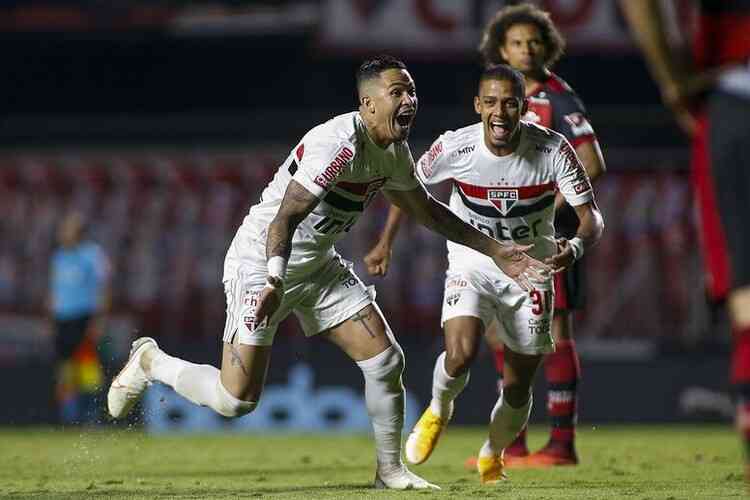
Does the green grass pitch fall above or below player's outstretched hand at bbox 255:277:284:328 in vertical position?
below

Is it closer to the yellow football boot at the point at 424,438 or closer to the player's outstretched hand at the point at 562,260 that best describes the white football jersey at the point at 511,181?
the player's outstretched hand at the point at 562,260

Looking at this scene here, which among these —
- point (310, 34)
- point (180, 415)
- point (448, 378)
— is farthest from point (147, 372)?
point (310, 34)

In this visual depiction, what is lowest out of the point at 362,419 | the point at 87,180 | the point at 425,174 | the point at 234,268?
the point at 362,419

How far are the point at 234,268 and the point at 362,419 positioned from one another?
265 inches

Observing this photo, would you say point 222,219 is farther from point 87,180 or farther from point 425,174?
point 425,174

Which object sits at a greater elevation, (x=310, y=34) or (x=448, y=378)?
(x=310, y=34)

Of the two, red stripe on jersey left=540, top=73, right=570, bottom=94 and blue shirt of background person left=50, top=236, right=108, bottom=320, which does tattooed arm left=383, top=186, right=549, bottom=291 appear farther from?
blue shirt of background person left=50, top=236, right=108, bottom=320

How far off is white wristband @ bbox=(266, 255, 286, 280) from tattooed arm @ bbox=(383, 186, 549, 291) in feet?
3.04

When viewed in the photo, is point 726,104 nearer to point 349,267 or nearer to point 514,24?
point 349,267

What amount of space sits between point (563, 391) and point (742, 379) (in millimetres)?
4243

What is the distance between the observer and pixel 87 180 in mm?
15352

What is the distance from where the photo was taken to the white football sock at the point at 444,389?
705 cm

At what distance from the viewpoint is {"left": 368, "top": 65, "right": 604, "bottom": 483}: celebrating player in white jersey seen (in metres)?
6.93

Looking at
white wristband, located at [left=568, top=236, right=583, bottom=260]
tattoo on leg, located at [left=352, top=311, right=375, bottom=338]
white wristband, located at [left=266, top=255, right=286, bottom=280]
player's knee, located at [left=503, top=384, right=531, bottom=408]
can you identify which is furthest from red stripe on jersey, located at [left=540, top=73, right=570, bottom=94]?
white wristband, located at [left=266, top=255, right=286, bottom=280]
